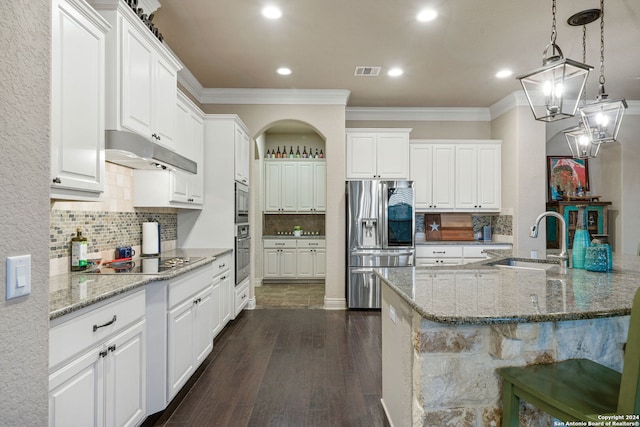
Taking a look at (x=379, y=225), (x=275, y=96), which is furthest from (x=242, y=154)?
(x=379, y=225)

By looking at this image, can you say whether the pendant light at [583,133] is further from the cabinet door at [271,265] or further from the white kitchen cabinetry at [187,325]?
the cabinet door at [271,265]

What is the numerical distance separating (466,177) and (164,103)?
170 inches

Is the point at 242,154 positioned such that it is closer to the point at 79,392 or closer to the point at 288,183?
the point at 288,183

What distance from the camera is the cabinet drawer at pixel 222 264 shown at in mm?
3444

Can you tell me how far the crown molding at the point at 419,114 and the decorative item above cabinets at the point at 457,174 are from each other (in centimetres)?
57

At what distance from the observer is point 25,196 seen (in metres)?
0.95

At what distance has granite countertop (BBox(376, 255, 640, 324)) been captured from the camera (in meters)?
1.23

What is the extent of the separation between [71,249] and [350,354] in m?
2.40


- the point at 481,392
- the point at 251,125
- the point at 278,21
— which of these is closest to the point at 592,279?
the point at 481,392

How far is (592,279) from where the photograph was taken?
74.4 inches

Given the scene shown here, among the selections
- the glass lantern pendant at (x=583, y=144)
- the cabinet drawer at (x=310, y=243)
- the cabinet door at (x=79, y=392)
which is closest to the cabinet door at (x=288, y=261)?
the cabinet drawer at (x=310, y=243)

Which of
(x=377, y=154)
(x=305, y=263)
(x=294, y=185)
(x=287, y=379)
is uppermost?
(x=377, y=154)

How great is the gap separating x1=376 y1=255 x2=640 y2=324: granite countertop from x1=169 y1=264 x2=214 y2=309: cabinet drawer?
52.7 inches

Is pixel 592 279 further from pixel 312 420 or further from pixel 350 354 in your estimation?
pixel 350 354
